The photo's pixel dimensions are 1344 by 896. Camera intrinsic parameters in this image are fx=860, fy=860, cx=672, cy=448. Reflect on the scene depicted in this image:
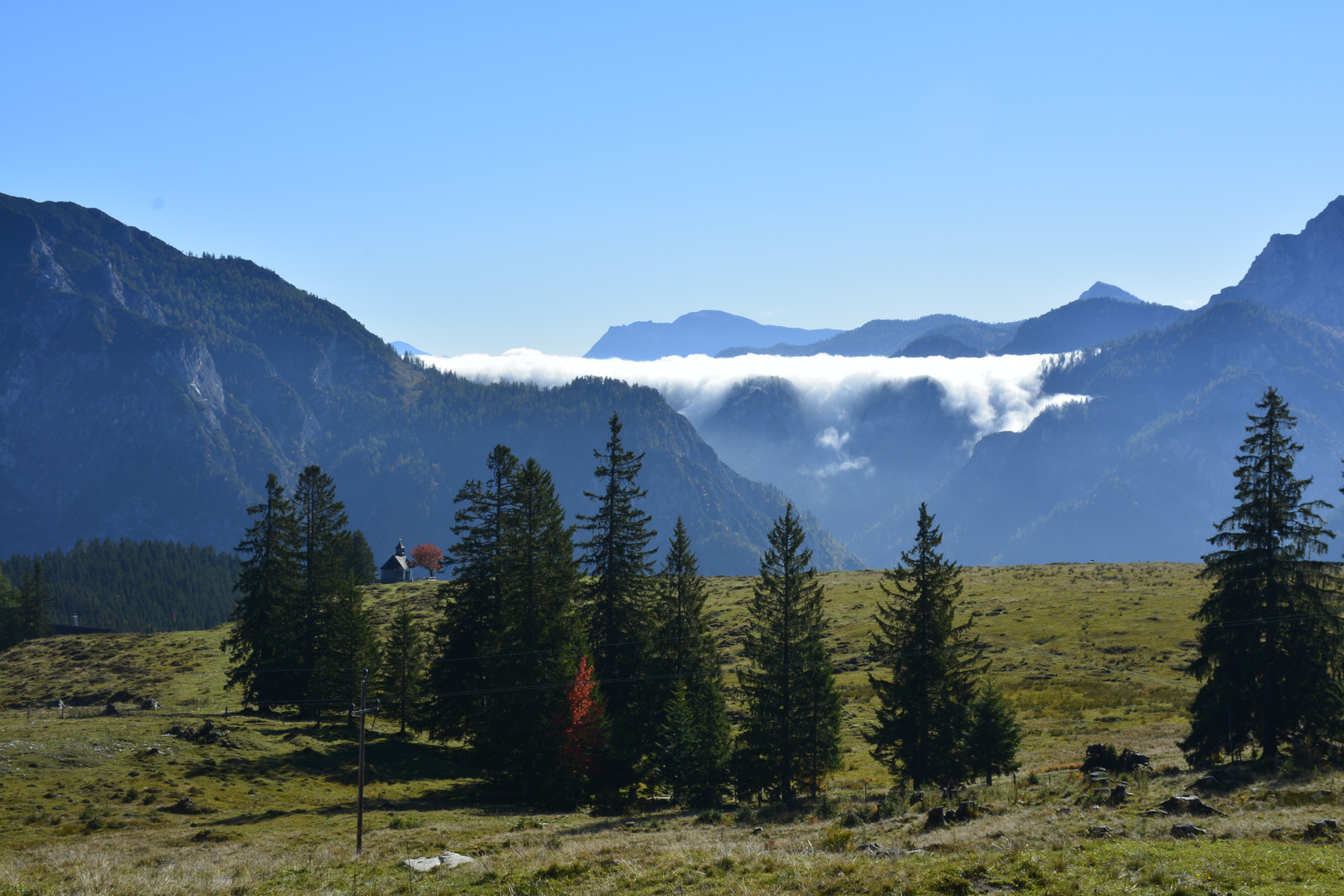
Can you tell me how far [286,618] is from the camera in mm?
59188

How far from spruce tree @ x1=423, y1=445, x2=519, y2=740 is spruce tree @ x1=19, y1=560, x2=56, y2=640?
306 ft

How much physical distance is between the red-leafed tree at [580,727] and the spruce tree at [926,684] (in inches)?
567

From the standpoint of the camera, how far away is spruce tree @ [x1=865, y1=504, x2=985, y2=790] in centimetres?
4256

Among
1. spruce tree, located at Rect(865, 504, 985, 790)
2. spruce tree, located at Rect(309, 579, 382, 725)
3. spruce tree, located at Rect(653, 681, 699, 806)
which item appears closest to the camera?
spruce tree, located at Rect(865, 504, 985, 790)

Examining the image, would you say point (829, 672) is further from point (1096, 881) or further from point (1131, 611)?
point (1131, 611)

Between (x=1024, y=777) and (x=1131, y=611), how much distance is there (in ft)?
210

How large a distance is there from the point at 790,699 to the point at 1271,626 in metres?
22.1

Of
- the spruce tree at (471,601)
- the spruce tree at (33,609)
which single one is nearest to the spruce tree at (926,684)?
the spruce tree at (471,601)

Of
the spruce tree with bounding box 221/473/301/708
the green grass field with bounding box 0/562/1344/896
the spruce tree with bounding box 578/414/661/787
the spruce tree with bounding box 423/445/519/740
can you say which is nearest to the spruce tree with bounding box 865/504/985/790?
the green grass field with bounding box 0/562/1344/896

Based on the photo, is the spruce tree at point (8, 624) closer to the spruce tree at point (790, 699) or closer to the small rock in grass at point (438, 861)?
the spruce tree at point (790, 699)

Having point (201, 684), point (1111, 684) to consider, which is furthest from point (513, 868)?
point (201, 684)

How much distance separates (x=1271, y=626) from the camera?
3706cm

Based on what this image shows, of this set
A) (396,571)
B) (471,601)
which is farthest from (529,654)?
(396,571)

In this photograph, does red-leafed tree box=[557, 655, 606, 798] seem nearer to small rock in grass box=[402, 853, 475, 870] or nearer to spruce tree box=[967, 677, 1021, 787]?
small rock in grass box=[402, 853, 475, 870]
